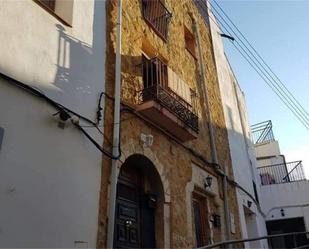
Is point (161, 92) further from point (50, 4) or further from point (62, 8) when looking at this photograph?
point (50, 4)

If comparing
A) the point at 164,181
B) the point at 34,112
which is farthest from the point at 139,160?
the point at 34,112

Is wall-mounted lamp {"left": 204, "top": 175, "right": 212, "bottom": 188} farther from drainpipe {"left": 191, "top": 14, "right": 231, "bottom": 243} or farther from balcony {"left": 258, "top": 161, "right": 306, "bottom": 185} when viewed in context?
balcony {"left": 258, "top": 161, "right": 306, "bottom": 185}

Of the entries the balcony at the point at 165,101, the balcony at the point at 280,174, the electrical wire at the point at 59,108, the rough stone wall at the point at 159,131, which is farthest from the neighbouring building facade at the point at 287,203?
the electrical wire at the point at 59,108

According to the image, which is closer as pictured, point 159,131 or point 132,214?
point 132,214

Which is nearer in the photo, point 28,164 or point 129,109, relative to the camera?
point 28,164

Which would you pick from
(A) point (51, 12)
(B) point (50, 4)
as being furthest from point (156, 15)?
(A) point (51, 12)

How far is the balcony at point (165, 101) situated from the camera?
728 centimetres

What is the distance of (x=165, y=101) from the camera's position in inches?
301

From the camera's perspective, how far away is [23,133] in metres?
4.68

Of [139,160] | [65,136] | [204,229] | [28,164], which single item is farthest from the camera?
[204,229]

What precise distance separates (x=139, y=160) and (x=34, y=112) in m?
2.80

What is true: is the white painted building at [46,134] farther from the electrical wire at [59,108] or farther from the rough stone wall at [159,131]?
the rough stone wall at [159,131]

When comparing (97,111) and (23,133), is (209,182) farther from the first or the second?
(23,133)

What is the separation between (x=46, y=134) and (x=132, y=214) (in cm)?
261
